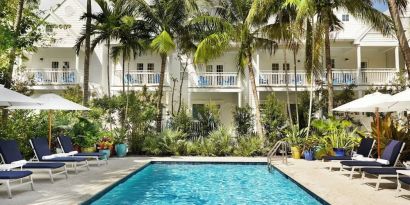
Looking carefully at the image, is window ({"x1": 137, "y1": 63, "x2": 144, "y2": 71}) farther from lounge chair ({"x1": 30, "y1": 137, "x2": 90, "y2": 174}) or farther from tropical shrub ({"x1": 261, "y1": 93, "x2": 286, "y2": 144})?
lounge chair ({"x1": 30, "y1": 137, "x2": 90, "y2": 174})

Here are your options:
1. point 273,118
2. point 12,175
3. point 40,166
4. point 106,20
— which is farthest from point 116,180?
point 106,20

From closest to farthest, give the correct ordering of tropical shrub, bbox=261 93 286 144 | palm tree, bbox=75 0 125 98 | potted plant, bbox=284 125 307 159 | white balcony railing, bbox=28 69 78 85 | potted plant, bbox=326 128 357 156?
potted plant, bbox=326 128 357 156
potted plant, bbox=284 125 307 159
tropical shrub, bbox=261 93 286 144
palm tree, bbox=75 0 125 98
white balcony railing, bbox=28 69 78 85

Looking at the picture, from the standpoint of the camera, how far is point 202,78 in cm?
2483

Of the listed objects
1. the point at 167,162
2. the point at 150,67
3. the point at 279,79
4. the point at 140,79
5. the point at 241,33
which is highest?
the point at 241,33

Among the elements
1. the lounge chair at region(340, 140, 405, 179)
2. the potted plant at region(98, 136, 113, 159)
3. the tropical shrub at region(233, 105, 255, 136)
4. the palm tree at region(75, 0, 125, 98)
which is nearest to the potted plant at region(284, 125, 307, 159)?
the tropical shrub at region(233, 105, 255, 136)

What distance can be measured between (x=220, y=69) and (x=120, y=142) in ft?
37.5

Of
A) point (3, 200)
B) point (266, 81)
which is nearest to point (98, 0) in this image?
point (266, 81)

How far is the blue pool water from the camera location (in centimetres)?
915

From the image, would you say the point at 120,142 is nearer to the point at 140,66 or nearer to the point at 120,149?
the point at 120,149

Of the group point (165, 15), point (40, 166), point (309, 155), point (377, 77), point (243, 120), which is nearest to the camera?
point (40, 166)

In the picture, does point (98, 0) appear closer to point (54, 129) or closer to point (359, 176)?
point (54, 129)

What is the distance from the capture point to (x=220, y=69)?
27.8 m

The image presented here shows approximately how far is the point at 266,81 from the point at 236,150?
7.34 meters

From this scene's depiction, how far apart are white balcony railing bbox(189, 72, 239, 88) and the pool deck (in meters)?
11.6
